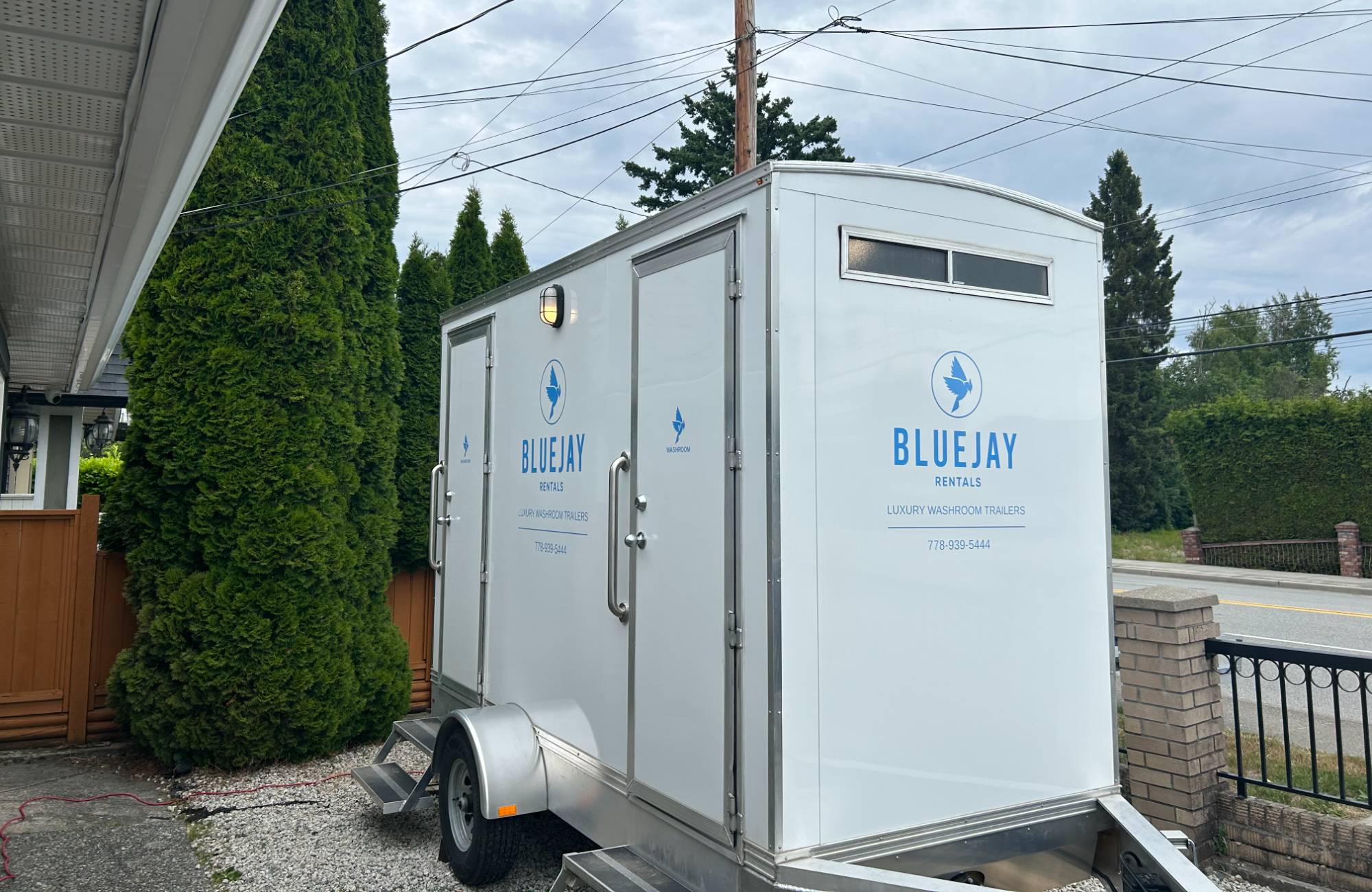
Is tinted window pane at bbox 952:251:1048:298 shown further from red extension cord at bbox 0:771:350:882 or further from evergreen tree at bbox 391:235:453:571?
evergreen tree at bbox 391:235:453:571

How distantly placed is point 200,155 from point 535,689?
2585mm

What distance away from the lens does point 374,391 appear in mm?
6758

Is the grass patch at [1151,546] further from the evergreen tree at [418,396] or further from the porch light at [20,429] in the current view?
the porch light at [20,429]

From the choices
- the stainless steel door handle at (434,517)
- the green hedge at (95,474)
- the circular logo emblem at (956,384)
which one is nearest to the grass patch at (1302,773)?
the circular logo emblem at (956,384)

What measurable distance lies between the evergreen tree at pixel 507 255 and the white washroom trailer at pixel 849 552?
17.1ft

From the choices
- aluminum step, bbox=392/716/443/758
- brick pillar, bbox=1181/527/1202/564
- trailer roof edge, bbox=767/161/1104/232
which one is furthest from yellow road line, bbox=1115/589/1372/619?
trailer roof edge, bbox=767/161/1104/232

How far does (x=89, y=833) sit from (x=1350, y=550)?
21.2 meters

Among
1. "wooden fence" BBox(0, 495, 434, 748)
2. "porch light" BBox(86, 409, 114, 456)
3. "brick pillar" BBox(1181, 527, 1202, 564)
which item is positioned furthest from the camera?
"brick pillar" BBox(1181, 527, 1202, 564)

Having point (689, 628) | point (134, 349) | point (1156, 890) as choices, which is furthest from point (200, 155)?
point (1156, 890)

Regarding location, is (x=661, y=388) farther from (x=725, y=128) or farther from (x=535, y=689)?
(x=725, y=128)

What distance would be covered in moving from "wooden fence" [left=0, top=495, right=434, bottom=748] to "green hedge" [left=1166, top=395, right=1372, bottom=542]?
21458mm

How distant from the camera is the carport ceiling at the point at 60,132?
2.71m

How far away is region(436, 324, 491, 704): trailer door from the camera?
5008 millimetres

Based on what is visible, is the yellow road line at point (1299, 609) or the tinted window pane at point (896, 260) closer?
the tinted window pane at point (896, 260)
